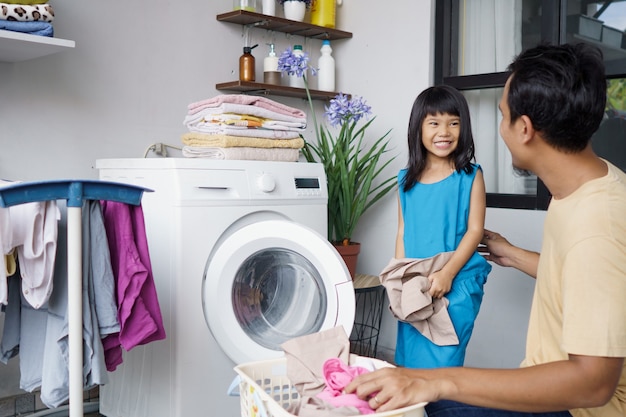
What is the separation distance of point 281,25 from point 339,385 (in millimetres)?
2161

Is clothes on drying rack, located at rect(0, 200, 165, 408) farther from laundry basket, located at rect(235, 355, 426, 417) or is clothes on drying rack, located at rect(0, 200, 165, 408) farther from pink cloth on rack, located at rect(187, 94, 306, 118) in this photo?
pink cloth on rack, located at rect(187, 94, 306, 118)

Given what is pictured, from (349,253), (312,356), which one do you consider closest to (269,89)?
(349,253)

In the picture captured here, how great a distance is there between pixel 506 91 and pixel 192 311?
124 cm

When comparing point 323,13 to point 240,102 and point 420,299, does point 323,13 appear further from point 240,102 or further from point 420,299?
point 420,299

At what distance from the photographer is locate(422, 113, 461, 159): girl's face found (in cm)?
208

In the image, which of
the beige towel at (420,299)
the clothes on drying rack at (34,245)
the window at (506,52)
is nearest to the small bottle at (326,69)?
the window at (506,52)

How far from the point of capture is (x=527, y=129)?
1113mm

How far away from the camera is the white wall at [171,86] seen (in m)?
2.37

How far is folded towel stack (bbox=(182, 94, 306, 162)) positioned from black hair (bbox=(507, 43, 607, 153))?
1319mm

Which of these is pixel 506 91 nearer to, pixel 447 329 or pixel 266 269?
pixel 447 329

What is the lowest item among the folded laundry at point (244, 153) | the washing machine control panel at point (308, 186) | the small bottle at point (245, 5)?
the washing machine control panel at point (308, 186)

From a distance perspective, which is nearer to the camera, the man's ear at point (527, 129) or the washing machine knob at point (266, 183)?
the man's ear at point (527, 129)

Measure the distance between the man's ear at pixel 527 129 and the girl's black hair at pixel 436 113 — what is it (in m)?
0.97

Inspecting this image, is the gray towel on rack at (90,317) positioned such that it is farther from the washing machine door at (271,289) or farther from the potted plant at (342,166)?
the potted plant at (342,166)
